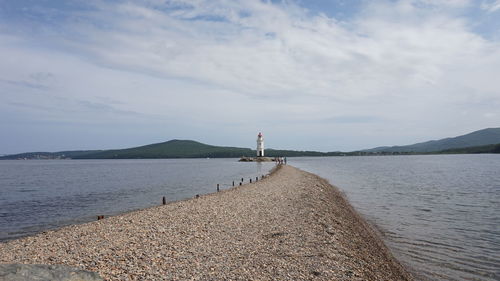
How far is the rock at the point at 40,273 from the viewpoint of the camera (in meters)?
6.34

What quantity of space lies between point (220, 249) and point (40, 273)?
5.78 meters

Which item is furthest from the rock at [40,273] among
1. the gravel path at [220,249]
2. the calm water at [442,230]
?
the calm water at [442,230]

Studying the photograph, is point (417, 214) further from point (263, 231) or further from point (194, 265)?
point (194, 265)

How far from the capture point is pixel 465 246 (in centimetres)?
1497

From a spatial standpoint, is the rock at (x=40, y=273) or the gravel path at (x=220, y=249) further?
the gravel path at (x=220, y=249)

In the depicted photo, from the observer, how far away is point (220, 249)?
1134 cm

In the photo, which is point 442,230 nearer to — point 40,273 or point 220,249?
point 220,249

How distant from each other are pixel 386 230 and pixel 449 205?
12.2m

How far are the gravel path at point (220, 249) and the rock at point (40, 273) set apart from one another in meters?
1.57

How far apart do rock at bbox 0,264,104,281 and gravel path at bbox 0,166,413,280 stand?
157 centimetres

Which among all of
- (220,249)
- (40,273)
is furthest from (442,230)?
(40,273)

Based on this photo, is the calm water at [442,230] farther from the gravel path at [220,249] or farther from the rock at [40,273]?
the rock at [40,273]

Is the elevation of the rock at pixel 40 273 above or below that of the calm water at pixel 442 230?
above

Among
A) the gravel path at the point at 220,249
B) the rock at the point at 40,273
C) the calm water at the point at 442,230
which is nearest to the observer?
the rock at the point at 40,273
